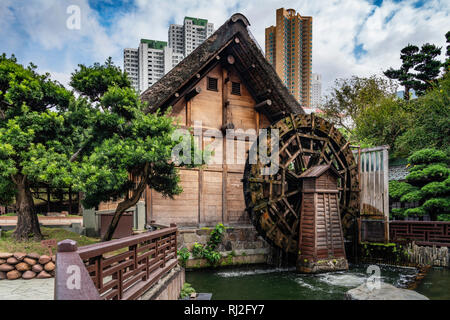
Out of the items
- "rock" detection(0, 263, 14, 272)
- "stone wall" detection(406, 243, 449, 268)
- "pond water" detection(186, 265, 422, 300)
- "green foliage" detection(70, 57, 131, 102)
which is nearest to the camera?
"rock" detection(0, 263, 14, 272)

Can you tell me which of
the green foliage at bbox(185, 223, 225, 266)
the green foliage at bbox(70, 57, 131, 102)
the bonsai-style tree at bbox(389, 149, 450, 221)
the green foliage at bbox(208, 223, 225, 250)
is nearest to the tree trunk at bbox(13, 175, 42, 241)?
the green foliage at bbox(70, 57, 131, 102)

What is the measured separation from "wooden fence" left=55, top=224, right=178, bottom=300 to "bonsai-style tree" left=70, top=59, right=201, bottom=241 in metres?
1.87

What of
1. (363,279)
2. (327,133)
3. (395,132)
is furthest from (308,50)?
(363,279)

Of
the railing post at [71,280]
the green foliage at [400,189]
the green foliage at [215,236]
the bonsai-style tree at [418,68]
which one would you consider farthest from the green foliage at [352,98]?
the railing post at [71,280]

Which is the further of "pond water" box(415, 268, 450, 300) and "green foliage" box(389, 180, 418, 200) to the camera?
"green foliage" box(389, 180, 418, 200)

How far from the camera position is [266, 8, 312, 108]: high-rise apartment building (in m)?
66.3

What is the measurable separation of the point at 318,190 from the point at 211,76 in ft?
18.0

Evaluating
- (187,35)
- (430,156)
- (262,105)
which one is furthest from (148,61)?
(430,156)

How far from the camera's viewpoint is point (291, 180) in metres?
12.1

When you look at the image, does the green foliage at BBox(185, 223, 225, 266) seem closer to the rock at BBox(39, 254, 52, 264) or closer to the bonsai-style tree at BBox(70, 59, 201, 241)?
the bonsai-style tree at BBox(70, 59, 201, 241)

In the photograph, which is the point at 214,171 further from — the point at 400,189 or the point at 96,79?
the point at 400,189

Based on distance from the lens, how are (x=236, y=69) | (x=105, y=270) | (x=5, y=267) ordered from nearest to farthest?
1. (x=105, y=270)
2. (x=5, y=267)
3. (x=236, y=69)

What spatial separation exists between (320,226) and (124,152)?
21.7 feet

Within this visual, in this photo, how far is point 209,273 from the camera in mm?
10266
